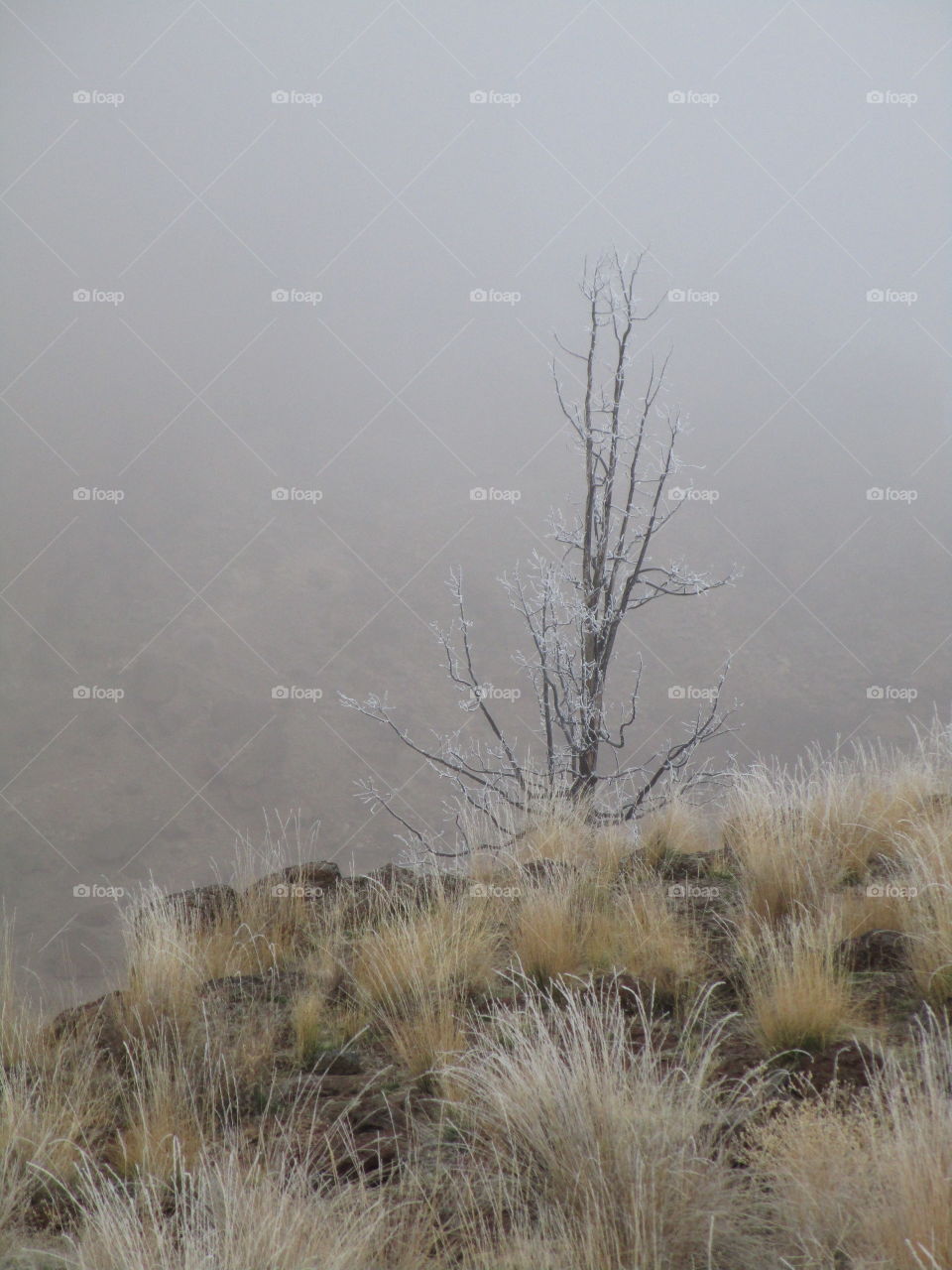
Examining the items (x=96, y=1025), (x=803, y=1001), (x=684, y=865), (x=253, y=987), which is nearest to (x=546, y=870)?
(x=684, y=865)

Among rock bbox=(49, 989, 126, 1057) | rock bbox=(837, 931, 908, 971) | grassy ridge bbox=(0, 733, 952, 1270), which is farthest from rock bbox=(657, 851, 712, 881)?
rock bbox=(49, 989, 126, 1057)

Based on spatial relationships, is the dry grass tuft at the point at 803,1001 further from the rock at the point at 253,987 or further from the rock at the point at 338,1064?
the rock at the point at 253,987

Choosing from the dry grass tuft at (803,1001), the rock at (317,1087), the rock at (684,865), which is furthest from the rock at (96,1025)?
the rock at (684,865)

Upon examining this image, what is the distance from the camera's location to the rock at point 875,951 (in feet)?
12.1

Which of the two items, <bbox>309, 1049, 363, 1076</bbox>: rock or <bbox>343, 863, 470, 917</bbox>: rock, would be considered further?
<bbox>343, 863, 470, 917</bbox>: rock

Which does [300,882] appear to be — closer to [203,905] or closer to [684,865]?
[203,905]

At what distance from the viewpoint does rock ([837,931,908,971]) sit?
3694 millimetres

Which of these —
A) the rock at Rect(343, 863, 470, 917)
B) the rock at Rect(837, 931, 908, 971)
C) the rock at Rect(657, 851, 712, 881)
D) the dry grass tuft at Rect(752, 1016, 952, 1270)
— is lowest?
the dry grass tuft at Rect(752, 1016, 952, 1270)

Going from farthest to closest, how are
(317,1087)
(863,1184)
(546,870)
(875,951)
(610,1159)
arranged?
1. (546,870)
2. (875,951)
3. (317,1087)
4. (610,1159)
5. (863,1184)

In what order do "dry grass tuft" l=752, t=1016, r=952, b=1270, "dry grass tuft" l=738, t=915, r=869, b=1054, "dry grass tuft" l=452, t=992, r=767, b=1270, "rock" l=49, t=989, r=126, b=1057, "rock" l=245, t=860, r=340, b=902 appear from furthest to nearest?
"rock" l=245, t=860, r=340, b=902
"rock" l=49, t=989, r=126, b=1057
"dry grass tuft" l=738, t=915, r=869, b=1054
"dry grass tuft" l=452, t=992, r=767, b=1270
"dry grass tuft" l=752, t=1016, r=952, b=1270

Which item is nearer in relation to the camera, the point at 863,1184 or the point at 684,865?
the point at 863,1184

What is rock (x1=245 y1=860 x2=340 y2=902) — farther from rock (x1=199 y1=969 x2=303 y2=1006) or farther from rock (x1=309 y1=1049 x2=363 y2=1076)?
rock (x1=309 y1=1049 x2=363 y2=1076)

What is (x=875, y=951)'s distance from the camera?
3.79m

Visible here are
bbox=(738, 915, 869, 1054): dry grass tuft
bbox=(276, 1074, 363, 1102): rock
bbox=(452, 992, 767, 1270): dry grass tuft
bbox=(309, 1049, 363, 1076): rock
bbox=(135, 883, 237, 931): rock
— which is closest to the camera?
bbox=(452, 992, 767, 1270): dry grass tuft
